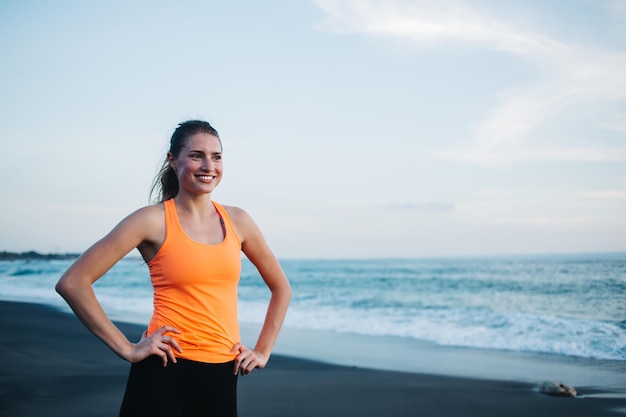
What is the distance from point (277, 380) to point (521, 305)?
11.5 meters

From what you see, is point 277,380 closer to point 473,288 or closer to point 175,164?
point 175,164

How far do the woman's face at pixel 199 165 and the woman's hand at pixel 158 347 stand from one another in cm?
55

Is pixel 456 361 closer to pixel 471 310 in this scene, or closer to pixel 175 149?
pixel 175 149

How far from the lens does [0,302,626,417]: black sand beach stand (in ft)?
17.4

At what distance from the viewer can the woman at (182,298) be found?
205 cm

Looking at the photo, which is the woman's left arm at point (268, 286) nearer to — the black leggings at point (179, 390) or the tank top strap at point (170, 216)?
the black leggings at point (179, 390)

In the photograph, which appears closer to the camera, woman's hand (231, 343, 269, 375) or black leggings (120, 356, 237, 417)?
black leggings (120, 356, 237, 417)

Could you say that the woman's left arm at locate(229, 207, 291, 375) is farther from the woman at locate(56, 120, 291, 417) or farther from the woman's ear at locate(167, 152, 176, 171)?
the woman's ear at locate(167, 152, 176, 171)

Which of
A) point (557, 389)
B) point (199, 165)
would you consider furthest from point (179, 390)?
point (557, 389)

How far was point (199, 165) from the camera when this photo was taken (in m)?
2.20

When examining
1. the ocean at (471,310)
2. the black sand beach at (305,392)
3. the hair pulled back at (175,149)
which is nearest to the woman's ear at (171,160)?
the hair pulled back at (175,149)

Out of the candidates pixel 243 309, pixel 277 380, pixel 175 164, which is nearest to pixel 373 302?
pixel 243 309

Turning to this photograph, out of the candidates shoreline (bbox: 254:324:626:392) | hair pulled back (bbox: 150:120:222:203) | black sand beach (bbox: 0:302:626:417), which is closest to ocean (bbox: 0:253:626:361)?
shoreline (bbox: 254:324:626:392)

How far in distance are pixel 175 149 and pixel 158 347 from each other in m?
0.79
